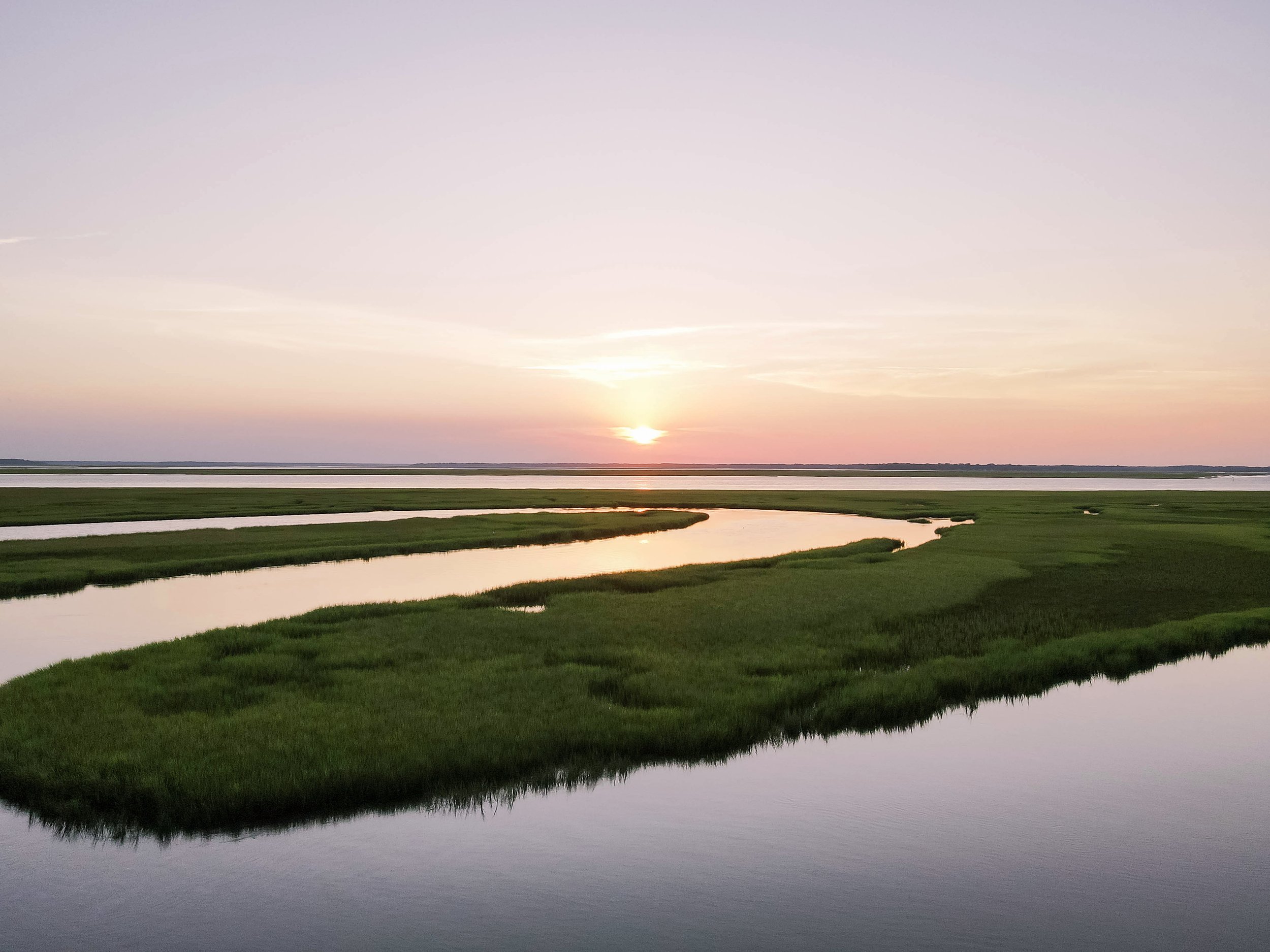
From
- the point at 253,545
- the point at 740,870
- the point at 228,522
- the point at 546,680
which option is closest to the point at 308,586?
the point at 253,545

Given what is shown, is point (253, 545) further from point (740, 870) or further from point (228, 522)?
point (740, 870)

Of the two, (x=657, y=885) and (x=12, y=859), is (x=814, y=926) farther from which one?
(x=12, y=859)

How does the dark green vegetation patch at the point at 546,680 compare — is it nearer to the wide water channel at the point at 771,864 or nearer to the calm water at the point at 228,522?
the wide water channel at the point at 771,864

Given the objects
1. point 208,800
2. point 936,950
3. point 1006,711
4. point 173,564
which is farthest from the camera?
point 173,564

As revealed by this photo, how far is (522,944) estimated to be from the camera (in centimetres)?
775

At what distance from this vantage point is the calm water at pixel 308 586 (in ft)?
70.5

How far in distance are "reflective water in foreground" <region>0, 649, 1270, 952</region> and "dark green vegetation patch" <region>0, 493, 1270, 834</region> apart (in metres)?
0.85

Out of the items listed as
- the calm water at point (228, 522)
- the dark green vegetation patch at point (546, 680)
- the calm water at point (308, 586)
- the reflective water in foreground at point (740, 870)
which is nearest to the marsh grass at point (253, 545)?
the calm water at point (308, 586)

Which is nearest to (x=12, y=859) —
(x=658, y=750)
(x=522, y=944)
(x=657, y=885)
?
(x=522, y=944)

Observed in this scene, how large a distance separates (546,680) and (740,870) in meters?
7.25

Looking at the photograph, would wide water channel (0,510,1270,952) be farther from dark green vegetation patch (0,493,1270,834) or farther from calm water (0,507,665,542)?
calm water (0,507,665,542)

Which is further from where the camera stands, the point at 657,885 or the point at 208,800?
the point at 208,800

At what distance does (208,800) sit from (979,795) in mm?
9828

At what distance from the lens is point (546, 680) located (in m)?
15.9
